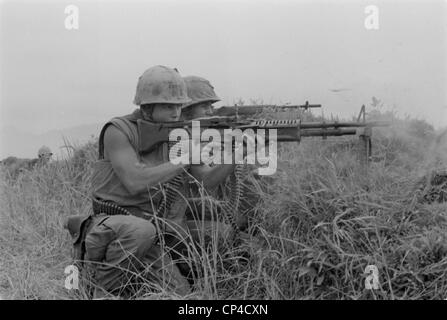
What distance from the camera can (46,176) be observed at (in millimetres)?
7789

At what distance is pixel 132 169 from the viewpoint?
4477mm

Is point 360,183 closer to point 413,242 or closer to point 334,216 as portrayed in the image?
point 334,216

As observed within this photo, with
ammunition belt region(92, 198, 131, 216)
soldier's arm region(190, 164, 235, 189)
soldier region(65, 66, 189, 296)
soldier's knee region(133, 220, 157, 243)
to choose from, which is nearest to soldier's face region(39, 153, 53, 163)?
soldier region(65, 66, 189, 296)

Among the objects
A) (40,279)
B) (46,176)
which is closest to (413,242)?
(40,279)

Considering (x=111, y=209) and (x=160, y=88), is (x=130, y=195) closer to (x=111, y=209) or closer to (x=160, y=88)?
(x=111, y=209)

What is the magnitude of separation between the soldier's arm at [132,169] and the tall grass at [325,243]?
1.99ft

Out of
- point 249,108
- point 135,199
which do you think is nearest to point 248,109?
point 249,108

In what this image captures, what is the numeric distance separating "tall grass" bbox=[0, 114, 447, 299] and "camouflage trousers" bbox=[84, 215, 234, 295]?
139 millimetres

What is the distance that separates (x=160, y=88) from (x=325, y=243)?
1779 millimetres

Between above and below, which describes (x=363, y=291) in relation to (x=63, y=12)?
below

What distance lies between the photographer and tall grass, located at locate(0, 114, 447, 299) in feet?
12.7
